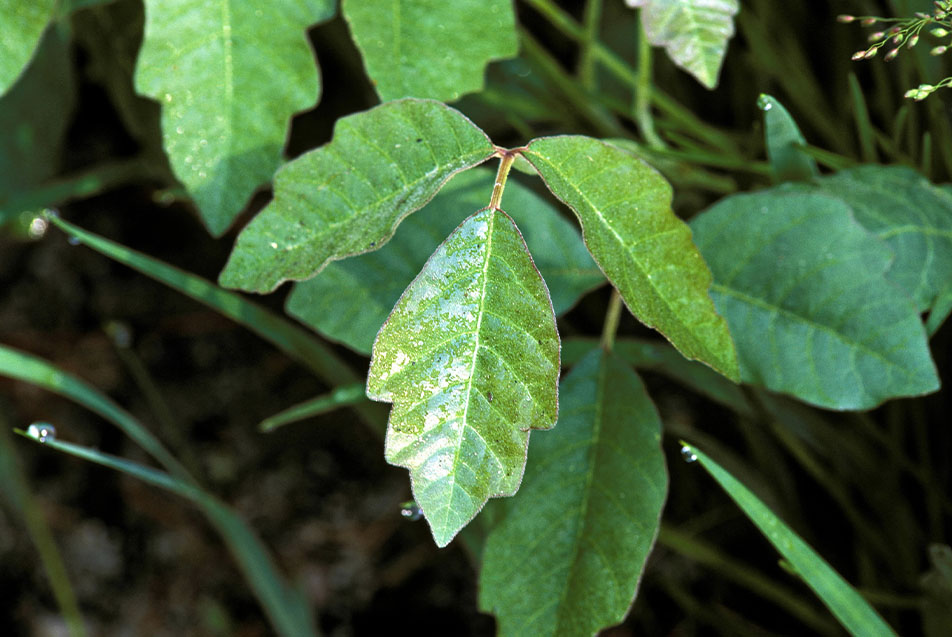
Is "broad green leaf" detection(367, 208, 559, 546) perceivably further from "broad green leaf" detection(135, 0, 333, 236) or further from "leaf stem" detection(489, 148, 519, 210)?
"broad green leaf" detection(135, 0, 333, 236)

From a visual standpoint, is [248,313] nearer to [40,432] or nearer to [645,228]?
[40,432]

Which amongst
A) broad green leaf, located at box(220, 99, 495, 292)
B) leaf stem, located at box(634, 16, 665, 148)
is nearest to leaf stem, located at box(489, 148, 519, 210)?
broad green leaf, located at box(220, 99, 495, 292)

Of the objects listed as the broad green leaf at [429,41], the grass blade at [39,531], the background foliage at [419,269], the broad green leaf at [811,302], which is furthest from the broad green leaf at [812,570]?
the grass blade at [39,531]

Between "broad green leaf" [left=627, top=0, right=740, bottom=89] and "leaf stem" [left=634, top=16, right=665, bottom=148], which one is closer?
"broad green leaf" [left=627, top=0, right=740, bottom=89]

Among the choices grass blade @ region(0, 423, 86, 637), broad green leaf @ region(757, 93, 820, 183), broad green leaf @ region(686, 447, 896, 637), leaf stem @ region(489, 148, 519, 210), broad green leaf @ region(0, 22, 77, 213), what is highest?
leaf stem @ region(489, 148, 519, 210)

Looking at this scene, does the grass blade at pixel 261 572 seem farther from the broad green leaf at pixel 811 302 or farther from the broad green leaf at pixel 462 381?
the broad green leaf at pixel 811 302

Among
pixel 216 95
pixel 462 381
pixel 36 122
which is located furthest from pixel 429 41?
pixel 36 122

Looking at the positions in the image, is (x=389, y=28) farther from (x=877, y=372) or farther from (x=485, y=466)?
(x=877, y=372)
